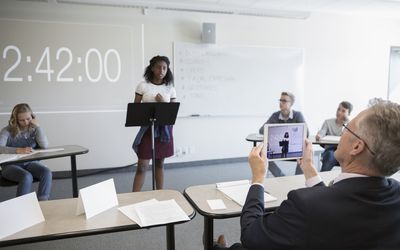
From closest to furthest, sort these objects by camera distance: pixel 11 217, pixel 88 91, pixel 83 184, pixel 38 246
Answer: pixel 11 217
pixel 38 246
pixel 83 184
pixel 88 91

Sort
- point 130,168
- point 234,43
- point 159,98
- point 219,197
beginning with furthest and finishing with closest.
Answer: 1. point 234,43
2. point 130,168
3. point 159,98
4. point 219,197

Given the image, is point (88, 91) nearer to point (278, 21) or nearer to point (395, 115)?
point (278, 21)

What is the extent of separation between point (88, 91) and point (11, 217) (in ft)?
10.7

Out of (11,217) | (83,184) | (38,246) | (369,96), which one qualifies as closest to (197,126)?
(83,184)

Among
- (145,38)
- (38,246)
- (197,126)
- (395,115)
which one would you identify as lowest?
(38,246)

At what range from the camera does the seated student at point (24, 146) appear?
9.23ft

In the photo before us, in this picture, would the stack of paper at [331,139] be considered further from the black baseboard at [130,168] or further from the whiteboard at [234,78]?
the black baseboard at [130,168]

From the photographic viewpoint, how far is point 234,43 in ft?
15.9

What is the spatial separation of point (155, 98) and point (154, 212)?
177 centimetres

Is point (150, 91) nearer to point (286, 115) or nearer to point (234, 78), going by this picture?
point (286, 115)

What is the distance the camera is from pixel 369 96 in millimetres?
5652

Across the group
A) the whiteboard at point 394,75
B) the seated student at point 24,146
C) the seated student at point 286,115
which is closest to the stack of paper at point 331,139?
the seated student at point 286,115

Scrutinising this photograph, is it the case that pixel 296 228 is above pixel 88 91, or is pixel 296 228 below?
below

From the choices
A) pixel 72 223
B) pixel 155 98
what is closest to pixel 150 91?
pixel 155 98
